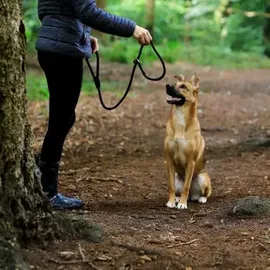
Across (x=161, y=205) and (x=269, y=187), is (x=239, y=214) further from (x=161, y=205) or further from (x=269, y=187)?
(x=269, y=187)

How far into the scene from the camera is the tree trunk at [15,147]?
357cm

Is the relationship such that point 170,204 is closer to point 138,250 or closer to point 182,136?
point 182,136

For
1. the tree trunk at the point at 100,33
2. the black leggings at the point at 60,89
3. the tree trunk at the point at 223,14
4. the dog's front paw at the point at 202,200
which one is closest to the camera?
the black leggings at the point at 60,89

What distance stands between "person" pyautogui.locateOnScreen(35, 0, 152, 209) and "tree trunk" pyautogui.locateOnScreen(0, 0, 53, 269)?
0.79 m

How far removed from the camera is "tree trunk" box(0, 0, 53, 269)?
357 cm

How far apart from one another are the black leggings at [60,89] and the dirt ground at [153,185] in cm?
70

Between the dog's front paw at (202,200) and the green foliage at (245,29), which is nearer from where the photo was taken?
the dog's front paw at (202,200)

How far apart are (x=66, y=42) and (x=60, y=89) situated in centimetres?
40

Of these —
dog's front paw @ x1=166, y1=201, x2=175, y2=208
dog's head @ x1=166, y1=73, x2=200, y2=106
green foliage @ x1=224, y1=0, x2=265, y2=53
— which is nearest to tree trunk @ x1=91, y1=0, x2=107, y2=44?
green foliage @ x1=224, y1=0, x2=265, y2=53

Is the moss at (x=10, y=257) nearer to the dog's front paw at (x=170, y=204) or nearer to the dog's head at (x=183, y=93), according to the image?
the dog's front paw at (x=170, y=204)

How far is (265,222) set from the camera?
4754 millimetres

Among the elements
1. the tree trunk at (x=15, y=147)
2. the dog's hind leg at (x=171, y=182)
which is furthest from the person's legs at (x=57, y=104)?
the dog's hind leg at (x=171, y=182)

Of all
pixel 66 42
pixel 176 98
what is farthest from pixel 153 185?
pixel 66 42

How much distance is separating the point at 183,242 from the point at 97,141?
5620 millimetres
